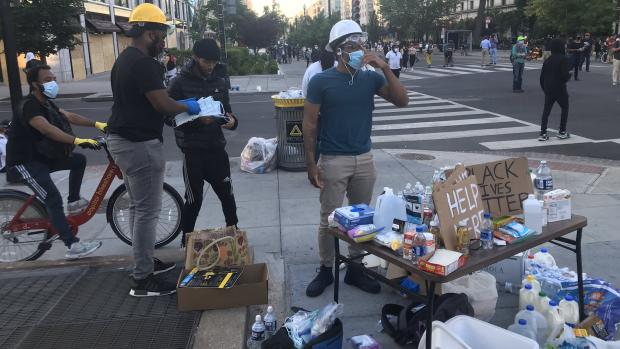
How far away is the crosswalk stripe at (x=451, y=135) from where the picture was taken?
35.3ft

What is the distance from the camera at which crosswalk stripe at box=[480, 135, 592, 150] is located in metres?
9.60

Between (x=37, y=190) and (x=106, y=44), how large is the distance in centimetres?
3815

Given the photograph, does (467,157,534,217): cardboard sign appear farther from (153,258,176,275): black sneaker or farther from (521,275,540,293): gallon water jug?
(153,258,176,275): black sneaker

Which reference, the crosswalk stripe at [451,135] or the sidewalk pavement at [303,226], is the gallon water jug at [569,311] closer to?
the sidewalk pavement at [303,226]

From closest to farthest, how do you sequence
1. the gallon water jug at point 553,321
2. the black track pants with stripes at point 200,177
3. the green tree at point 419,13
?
1. the gallon water jug at point 553,321
2. the black track pants with stripes at point 200,177
3. the green tree at point 419,13

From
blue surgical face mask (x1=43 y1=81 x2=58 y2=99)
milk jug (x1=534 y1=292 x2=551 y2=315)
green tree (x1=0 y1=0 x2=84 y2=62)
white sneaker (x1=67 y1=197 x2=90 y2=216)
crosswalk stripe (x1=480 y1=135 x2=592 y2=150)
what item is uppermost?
green tree (x1=0 y1=0 x2=84 y2=62)

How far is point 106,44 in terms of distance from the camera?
38875 millimetres

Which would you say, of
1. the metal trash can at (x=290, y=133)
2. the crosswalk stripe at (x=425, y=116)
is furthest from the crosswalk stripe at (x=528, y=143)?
the metal trash can at (x=290, y=133)

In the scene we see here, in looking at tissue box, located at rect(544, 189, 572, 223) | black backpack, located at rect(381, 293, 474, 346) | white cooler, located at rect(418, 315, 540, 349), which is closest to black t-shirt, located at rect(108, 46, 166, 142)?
black backpack, located at rect(381, 293, 474, 346)

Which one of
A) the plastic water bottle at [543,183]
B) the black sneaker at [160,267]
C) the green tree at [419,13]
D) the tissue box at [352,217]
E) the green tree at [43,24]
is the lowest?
the black sneaker at [160,267]

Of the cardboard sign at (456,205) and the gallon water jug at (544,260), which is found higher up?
the cardboard sign at (456,205)

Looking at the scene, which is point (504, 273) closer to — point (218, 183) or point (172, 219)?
point (218, 183)

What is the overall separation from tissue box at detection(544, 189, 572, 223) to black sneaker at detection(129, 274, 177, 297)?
8.83 ft

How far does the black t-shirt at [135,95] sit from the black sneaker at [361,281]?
5.95 ft
